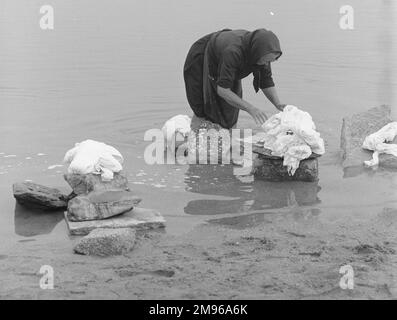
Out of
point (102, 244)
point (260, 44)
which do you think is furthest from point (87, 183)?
point (260, 44)

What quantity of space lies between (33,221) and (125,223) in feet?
2.44

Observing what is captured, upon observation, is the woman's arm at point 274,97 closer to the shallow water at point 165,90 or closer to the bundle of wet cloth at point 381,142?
the shallow water at point 165,90

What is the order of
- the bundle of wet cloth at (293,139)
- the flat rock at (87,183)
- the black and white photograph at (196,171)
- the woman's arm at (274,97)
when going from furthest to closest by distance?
the woman's arm at (274,97) < the bundle of wet cloth at (293,139) < the flat rock at (87,183) < the black and white photograph at (196,171)

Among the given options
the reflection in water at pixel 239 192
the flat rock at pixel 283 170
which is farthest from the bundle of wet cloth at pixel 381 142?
the reflection in water at pixel 239 192

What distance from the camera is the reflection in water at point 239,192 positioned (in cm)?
573

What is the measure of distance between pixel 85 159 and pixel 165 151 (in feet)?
5.20

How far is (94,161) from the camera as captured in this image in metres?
5.75

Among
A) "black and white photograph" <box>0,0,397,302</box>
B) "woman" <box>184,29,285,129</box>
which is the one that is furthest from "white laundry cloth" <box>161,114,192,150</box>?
"woman" <box>184,29,285,129</box>

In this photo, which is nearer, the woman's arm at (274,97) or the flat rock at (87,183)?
the flat rock at (87,183)

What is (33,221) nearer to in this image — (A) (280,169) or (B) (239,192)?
(B) (239,192)

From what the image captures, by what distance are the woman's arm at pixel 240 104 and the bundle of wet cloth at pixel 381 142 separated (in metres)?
1.14

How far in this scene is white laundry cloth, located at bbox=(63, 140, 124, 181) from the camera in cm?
572

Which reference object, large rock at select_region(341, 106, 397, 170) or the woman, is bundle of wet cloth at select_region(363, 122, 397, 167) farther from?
the woman

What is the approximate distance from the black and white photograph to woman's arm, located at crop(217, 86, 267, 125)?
21 mm
